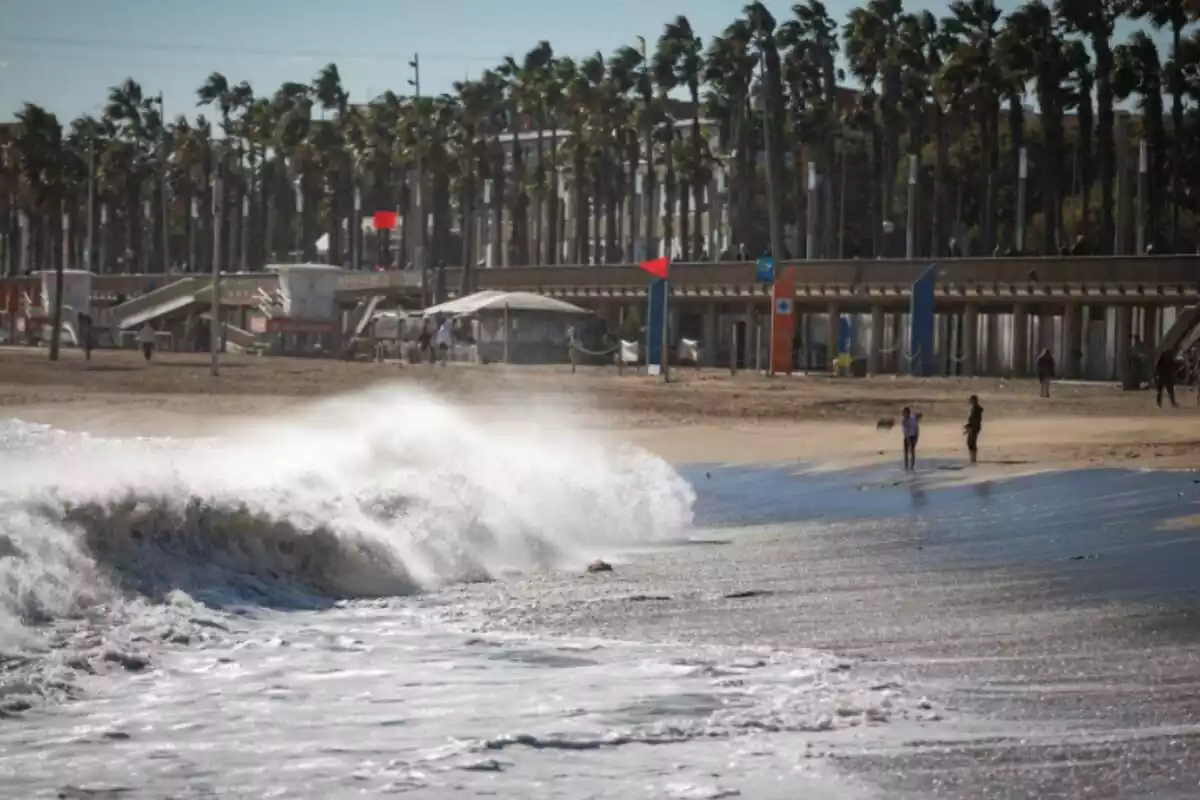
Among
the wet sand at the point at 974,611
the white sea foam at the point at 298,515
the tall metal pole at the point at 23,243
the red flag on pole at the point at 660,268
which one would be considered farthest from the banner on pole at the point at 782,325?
the tall metal pole at the point at 23,243

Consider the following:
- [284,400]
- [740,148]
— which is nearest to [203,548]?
[284,400]

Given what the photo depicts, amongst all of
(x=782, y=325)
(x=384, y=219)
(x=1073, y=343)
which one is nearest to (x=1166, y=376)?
(x=1073, y=343)

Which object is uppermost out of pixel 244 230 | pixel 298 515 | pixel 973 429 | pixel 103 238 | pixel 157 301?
Result: pixel 244 230

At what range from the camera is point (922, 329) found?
173 feet

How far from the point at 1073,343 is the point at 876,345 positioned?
6.23 m

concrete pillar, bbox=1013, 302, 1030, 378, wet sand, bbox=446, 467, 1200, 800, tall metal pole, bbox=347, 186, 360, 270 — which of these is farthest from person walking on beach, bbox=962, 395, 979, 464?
tall metal pole, bbox=347, 186, 360, 270

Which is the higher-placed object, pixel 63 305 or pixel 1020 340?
pixel 63 305

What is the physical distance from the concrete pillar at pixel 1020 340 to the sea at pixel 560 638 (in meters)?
30.9

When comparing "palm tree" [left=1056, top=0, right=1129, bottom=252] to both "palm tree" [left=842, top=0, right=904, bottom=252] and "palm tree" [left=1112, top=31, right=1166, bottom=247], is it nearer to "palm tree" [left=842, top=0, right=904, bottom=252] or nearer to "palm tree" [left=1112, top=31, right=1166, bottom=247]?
"palm tree" [left=1112, top=31, right=1166, bottom=247]

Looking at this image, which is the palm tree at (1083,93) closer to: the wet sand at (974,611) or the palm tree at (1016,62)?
the palm tree at (1016,62)

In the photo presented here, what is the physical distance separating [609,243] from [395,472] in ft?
218

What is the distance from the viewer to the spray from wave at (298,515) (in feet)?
46.2

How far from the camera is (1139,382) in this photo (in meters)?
45.6

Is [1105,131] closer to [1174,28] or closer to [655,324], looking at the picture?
[1174,28]
